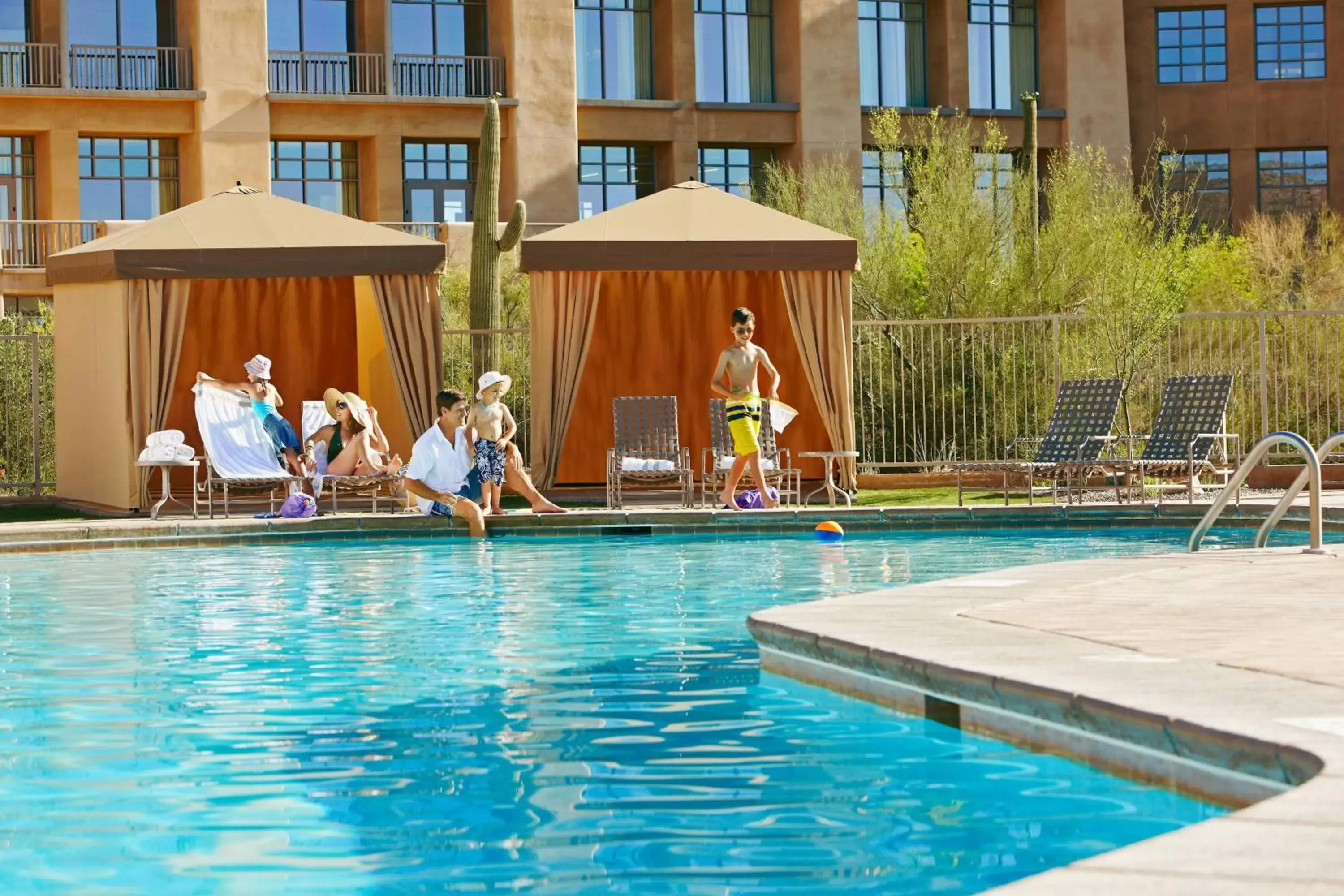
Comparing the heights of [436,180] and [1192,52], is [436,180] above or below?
below

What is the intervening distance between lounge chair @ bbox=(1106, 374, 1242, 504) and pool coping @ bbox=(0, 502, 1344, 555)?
49 centimetres

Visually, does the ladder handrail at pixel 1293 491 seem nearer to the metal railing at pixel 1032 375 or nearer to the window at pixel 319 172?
the metal railing at pixel 1032 375

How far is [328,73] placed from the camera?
39.0 metres

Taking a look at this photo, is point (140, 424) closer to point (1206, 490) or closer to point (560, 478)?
point (560, 478)

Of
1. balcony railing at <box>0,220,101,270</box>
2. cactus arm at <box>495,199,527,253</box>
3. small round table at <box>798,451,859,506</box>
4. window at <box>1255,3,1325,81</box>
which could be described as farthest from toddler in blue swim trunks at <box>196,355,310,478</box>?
window at <box>1255,3,1325,81</box>

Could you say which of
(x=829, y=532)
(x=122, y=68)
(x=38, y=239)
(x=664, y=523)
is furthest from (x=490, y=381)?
(x=122, y=68)

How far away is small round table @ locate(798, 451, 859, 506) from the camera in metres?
15.5

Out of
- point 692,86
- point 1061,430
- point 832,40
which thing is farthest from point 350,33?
point 1061,430

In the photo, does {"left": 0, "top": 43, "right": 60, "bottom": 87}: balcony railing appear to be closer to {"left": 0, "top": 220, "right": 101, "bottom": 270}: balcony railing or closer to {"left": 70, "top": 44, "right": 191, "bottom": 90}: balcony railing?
{"left": 70, "top": 44, "right": 191, "bottom": 90}: balcony railing

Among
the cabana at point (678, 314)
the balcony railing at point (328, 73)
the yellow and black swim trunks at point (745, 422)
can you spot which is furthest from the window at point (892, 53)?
the yellow and black swim trunks at point (745, 422)

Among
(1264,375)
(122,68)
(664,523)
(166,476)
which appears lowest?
(664,523)

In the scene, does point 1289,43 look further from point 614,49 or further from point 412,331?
point 412,331

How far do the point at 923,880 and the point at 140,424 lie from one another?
1308 cm

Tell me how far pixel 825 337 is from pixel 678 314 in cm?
181
